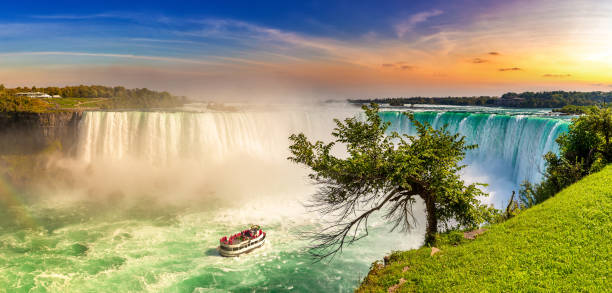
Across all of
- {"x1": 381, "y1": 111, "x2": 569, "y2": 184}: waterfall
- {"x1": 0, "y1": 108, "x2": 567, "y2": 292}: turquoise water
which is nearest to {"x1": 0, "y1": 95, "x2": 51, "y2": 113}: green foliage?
{"x1": 0, "y1": 108, "x2": 567, "y2": 292}: turquoise water

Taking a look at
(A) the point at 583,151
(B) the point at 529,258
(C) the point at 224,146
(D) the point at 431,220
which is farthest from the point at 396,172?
(C) the point at 224,146

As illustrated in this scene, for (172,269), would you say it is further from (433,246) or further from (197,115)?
(197,115)

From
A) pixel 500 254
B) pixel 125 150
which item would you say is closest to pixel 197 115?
pixel 125 150

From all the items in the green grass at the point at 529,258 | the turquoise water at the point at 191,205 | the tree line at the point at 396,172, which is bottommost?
the turquoise water at the point at 191,205

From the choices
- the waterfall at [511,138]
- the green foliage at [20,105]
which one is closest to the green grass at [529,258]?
the waterfall at [511,138]

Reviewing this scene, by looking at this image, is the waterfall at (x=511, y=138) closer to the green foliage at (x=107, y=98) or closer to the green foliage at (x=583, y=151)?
the green foliage at (x=583, y=151)

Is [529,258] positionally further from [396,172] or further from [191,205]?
[191,205]
